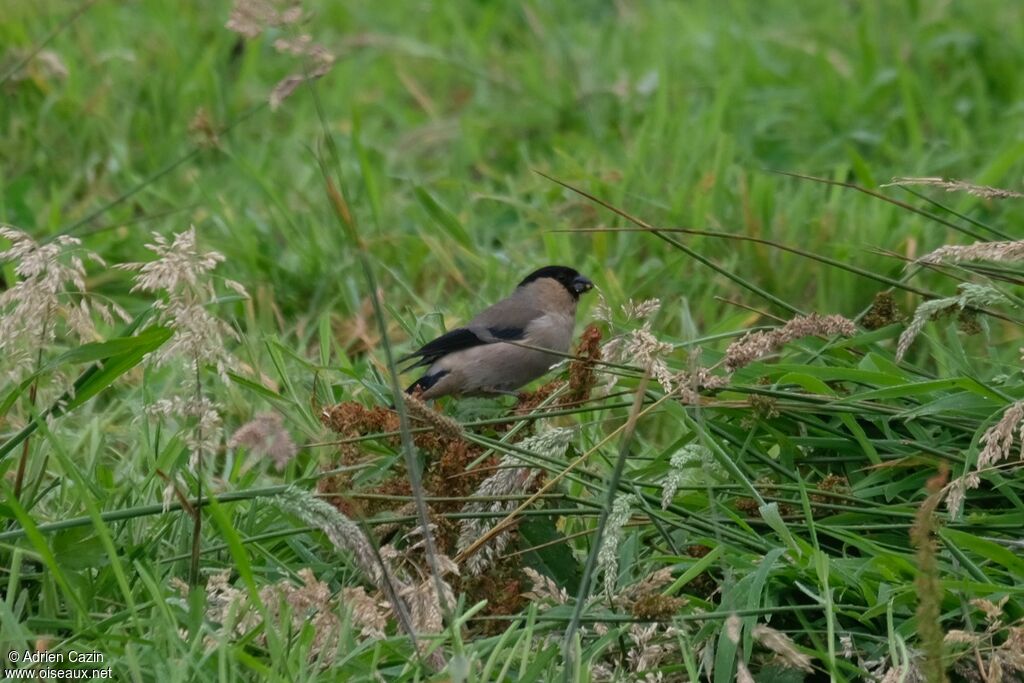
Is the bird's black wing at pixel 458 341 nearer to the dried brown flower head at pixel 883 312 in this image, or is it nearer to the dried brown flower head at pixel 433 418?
the dried brown flower head at pixel 883 312

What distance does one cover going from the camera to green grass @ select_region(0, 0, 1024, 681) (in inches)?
111

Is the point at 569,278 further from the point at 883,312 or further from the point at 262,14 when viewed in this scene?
the point at 262,14

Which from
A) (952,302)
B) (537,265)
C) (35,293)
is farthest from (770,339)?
(537,265)

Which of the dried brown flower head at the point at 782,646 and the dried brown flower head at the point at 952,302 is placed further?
the dried brown flower head at the point at 952,302

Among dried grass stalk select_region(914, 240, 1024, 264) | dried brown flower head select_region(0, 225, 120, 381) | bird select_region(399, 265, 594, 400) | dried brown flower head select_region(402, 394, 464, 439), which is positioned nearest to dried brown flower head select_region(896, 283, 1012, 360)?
dried grass stalk select_region(914, 240, 1024, 264)

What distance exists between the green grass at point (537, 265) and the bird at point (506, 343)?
20 cm

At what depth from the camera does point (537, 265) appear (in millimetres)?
5121

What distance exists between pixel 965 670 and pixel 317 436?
4.77 ft

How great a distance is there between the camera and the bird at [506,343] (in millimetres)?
4051

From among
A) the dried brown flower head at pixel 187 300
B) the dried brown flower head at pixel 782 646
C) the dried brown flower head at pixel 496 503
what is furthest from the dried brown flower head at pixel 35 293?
the dried brown flower head at pixel 782 646

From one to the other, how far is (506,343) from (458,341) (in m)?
0.12

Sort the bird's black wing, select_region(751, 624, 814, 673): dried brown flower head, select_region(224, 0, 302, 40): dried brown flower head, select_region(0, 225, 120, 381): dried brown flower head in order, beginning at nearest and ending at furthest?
select_region(224, 0, 302, 40): dried brown flower head, select_region(751, 624, 814, 673): dried brown flower head, select_region(0, 225, 120, 381): dried brown flower head, the bird's black wing

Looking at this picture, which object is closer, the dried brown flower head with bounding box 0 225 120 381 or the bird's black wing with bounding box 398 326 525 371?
the dried brown flower head with bounding box 0 225 120 381

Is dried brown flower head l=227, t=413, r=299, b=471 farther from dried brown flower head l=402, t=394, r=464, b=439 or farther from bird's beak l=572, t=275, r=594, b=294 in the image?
bird's beak l=572, t=275, r=594, b=294
